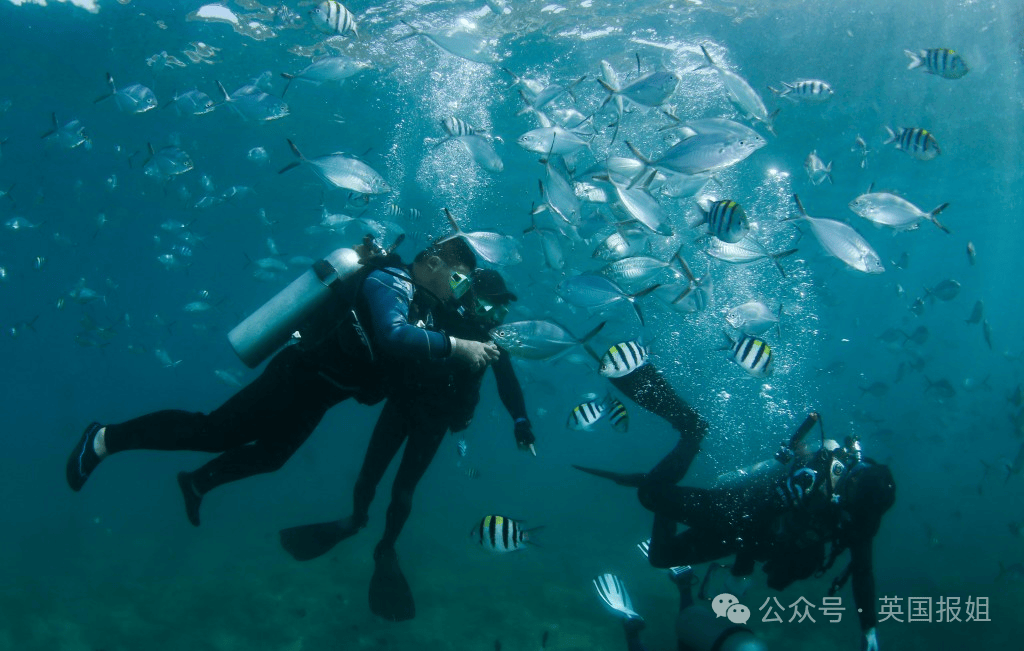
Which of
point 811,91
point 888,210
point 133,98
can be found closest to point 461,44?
point 811,91

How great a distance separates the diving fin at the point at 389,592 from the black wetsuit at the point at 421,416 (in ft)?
0.61

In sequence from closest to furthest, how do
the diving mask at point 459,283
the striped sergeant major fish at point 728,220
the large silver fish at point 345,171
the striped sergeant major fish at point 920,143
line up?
1. the diving mask at point 459,283
2. the striped sergeant major fish at point 728,220
3. the large silver fish at point 345,171
4. the striped sergeant major fish at point 920,143

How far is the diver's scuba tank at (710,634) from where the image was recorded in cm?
331

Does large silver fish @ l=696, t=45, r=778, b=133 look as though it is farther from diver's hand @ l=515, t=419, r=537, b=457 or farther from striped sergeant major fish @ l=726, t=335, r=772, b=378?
diver's hand @ l=515, t=419, r=537, b=457

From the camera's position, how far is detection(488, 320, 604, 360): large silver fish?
13.9 ft

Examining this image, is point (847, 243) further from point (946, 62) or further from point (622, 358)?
point (946, 62)

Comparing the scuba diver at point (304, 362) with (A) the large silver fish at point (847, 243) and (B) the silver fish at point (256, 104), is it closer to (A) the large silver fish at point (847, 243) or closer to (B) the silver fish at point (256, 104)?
(A) the large silver fish at point (847, 243)

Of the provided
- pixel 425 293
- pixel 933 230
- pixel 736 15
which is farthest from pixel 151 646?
pixel 933 230

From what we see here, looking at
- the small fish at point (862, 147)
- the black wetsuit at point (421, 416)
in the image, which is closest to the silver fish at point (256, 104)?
the black wetsuit at point (421, 416)

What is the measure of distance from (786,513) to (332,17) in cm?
735

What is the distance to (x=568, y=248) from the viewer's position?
2916cm

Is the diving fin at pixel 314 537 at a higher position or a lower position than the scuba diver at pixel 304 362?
lower

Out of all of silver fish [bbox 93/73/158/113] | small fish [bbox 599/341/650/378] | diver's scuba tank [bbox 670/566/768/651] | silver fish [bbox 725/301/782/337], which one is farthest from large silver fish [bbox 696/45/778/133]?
silver fish [bbox 93/73/158/113]

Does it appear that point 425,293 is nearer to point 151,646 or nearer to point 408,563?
point 151,646
